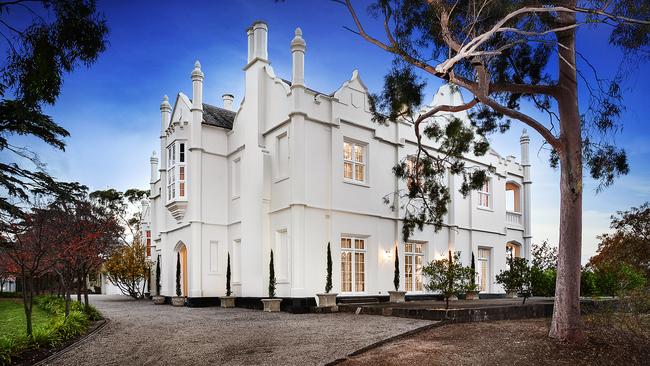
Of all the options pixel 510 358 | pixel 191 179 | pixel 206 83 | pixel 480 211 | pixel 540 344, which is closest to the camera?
pixel 510 358

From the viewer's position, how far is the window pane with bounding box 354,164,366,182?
20530 mm

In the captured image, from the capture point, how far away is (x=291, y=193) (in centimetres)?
1847

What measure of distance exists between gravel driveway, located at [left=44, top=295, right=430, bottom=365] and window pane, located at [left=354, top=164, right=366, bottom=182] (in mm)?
7057

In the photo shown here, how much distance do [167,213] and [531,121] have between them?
2026cm

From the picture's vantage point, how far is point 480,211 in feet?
86.2

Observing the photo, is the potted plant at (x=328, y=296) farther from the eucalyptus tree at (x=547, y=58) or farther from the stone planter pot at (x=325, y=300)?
the eucalyptus tree at (x=547, y=58)

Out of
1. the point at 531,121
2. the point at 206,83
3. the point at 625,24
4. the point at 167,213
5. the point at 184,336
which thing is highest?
the point at 206,83

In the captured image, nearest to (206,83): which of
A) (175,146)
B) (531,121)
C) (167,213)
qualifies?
(175,146)

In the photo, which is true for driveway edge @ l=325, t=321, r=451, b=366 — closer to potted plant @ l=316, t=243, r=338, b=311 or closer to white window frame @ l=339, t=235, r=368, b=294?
potted plant @ l=316, t=243, r=338, b=311

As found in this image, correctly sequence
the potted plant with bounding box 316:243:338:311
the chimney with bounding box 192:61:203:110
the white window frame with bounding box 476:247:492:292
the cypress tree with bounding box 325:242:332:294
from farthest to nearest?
1. the white window frame with bounding box 476:247:492:292
2. the chimney with bounding box 192:61:203:110
3. the cypress tree with bounding box 325:242:332:294
4. the potted plant with bounding box 316:243:338:311

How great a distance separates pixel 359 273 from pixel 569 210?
35.0 feet

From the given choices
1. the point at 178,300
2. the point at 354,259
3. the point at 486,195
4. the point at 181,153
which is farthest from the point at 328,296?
the point at 486,195

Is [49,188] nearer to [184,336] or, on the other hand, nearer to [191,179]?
[184,336]

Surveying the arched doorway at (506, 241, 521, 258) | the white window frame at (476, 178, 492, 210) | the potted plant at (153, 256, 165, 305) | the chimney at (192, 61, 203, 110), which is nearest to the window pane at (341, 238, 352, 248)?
the chimney at (192, 61, 203, 110)
